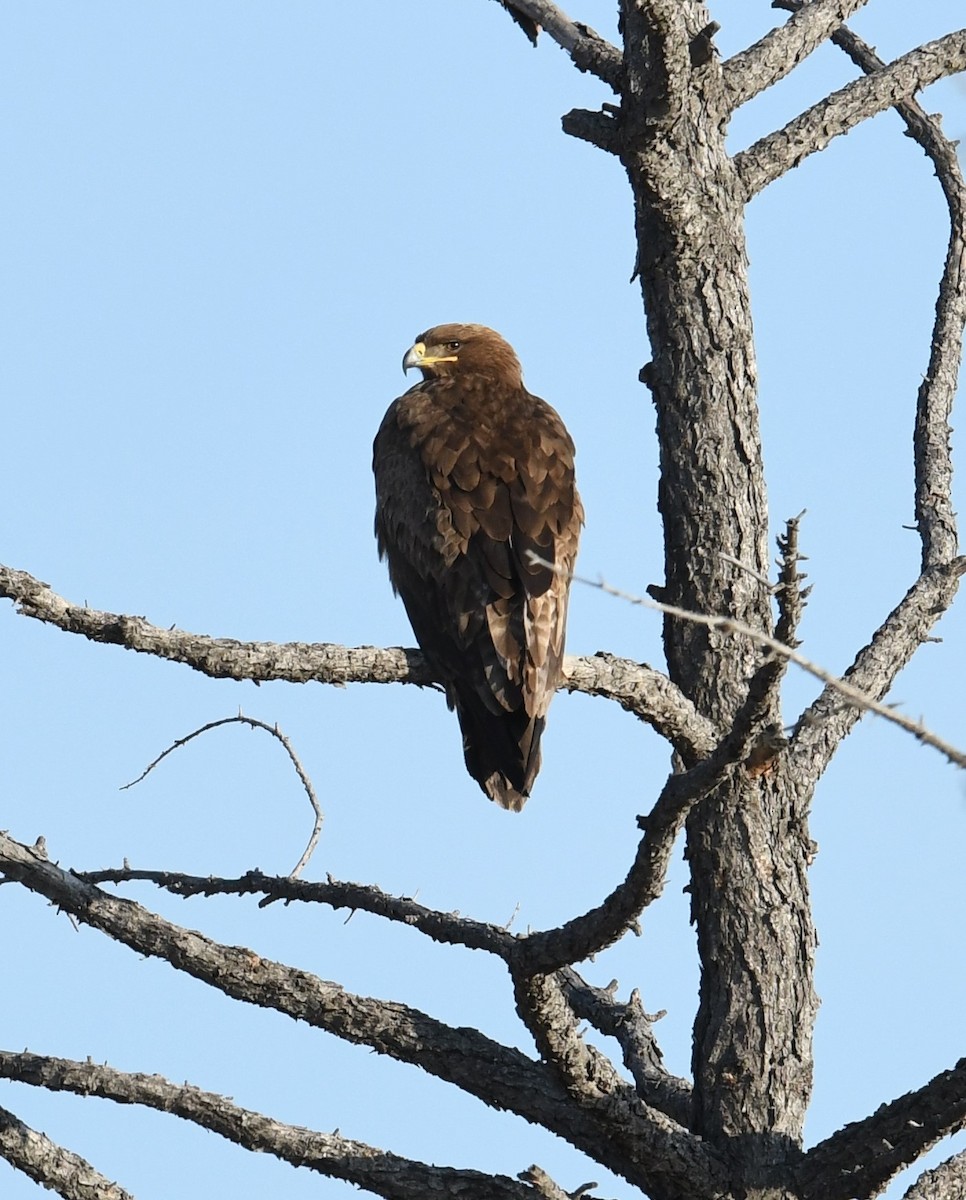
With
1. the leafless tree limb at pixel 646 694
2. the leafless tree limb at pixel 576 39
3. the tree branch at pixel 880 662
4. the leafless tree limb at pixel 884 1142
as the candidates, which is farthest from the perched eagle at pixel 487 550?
the leafless tree limb at pixel 884 1142

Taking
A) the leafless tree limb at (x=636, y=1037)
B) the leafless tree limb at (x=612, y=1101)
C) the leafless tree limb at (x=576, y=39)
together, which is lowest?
the leafless tree limb at (x=612, y=1101)

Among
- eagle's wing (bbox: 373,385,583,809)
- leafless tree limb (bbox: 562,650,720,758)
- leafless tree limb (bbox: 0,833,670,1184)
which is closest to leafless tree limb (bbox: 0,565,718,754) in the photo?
leafless tree limb (bbox: 562,650,720,758)

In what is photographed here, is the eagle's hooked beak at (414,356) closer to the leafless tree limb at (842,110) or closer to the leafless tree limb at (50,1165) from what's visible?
the leafless tree limb at (842,110)

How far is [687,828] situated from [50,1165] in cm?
203

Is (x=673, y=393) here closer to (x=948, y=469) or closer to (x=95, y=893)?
(x=948, y=469)

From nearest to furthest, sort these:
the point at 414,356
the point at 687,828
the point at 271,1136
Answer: the point at 271,1136 → the point at 687,828 → the point at 414,356

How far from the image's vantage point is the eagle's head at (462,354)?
24.4ft

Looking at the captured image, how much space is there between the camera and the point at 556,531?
5695 mm

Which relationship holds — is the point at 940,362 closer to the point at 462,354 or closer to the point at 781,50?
the point at 781,50

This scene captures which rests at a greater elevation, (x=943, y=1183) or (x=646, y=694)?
(x=646, y=694)

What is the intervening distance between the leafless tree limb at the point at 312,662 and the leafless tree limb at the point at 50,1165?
1.23 m

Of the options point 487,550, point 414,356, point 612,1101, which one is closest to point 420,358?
point 414,356

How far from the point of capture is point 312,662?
446 cm

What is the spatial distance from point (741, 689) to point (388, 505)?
159 centimetres
